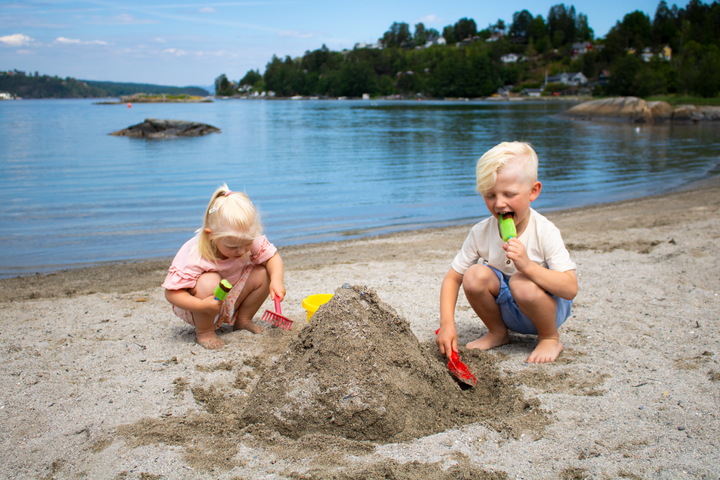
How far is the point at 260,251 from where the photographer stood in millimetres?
3648

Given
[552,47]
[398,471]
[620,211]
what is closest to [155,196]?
[620,211]

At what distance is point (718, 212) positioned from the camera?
29.3 feet

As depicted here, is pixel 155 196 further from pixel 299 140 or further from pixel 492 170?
pixel 299 140

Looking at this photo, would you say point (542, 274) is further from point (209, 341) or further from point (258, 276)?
point (209, 341)

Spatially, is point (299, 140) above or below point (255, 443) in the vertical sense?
above

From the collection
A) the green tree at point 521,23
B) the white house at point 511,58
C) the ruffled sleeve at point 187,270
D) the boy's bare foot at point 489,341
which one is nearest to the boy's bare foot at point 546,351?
the boy's bare foot at point 489,341

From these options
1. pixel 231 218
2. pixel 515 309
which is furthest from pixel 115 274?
pixel 515 309

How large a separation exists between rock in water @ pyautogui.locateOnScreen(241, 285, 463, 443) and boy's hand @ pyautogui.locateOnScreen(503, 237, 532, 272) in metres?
0.74

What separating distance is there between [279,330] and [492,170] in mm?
2068

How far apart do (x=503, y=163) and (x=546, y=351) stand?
130 cm

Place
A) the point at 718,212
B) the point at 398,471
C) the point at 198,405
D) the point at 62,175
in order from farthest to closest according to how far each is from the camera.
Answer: the point at 62,175, the point at 718,212, the point at 198,405, the point at 398,471

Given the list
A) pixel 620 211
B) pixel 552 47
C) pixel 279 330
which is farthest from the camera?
pixel 552 47

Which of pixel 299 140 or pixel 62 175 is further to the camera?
pixel 299 140

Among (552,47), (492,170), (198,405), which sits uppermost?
(552,47)
